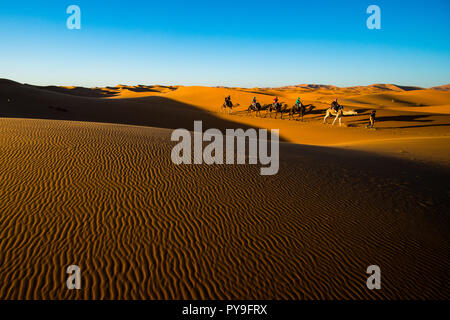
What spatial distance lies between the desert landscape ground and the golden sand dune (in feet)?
0.07

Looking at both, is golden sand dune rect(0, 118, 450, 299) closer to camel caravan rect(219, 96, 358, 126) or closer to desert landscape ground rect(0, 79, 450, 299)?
desert landscape ground rect(0, 79, 450, 299)

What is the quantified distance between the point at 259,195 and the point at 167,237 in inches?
99.6

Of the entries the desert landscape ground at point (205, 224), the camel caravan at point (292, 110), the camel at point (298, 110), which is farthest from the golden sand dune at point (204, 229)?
the camel at point (298, 110)

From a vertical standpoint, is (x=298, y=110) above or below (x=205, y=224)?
above

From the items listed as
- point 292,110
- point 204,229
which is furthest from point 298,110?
point 204,229

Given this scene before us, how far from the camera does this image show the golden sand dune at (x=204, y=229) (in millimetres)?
3428

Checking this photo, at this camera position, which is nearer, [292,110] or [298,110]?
[298,110]

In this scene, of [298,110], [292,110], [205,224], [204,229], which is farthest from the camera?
[292,110]

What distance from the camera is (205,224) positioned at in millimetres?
4660

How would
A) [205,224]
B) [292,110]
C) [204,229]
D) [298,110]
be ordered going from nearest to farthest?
[204,229]
[205,224]
[298,110]
[292,110]

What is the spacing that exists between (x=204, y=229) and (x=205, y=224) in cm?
15

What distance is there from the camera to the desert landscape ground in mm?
3439

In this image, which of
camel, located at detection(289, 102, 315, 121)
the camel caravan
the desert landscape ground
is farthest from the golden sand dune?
camel, located at detection(289, 102, 315, 121)

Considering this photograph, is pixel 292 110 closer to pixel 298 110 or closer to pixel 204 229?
pixel 298 110
